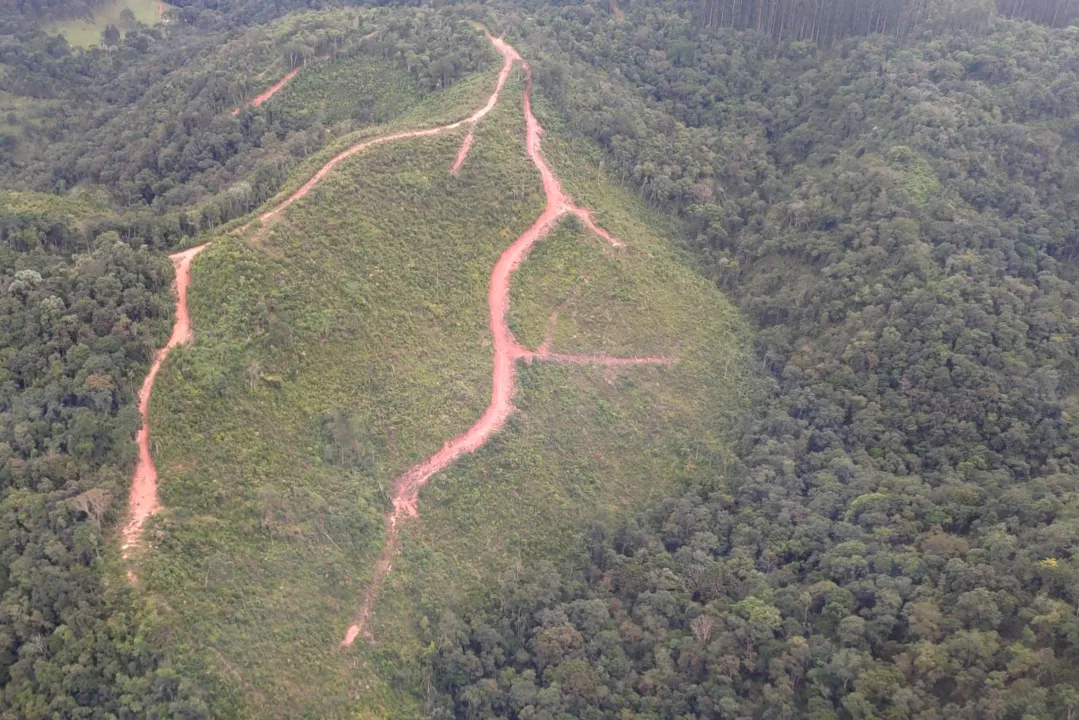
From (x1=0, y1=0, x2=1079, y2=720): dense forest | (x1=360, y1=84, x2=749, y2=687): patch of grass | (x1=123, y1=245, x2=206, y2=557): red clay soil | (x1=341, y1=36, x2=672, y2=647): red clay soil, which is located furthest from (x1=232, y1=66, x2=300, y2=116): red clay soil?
→ (x1=123, y1=245, x2=206, y2=557): red clay soil

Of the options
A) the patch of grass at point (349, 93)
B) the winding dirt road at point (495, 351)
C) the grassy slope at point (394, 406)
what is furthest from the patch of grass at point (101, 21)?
the grassy slope at point (394, 406)

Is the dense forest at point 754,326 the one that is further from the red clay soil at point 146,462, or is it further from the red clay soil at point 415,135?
the red clay soil at point 415,135

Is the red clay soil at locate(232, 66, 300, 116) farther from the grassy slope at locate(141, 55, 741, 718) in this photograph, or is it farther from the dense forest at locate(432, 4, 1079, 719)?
the dense forest at locate(432, 4, 1079, 719)

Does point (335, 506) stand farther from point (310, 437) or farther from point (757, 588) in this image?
point (757, 588)

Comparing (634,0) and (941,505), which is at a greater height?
(634,0)

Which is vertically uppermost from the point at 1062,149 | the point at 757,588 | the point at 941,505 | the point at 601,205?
the point at 1062,149

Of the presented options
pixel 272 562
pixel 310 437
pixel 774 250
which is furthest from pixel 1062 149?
pixel 272 562
